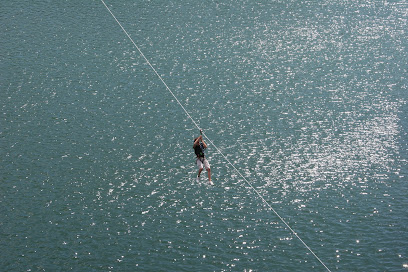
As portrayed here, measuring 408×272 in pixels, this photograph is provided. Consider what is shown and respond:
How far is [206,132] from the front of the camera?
39094mm

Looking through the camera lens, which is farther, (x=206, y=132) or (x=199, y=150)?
(x=206, y=132)

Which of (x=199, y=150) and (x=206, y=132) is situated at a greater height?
(x=206, y=132)

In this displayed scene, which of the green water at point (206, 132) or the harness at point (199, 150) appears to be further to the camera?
the green water at point (206, 132)

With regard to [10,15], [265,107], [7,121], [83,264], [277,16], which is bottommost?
[83,264]

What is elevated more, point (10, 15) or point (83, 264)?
point (10, 15)

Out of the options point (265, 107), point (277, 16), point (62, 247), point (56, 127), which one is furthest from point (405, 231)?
point (277, 16)

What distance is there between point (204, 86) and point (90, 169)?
1395 cm

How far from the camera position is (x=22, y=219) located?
3103 cm

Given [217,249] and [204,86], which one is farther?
[204,86]

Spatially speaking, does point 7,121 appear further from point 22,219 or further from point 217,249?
point 217,249

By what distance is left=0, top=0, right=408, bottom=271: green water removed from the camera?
95.6 ft

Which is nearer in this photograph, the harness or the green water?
the harness

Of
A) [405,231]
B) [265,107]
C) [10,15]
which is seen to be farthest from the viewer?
[10,15]

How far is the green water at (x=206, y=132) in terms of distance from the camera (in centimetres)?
2912
